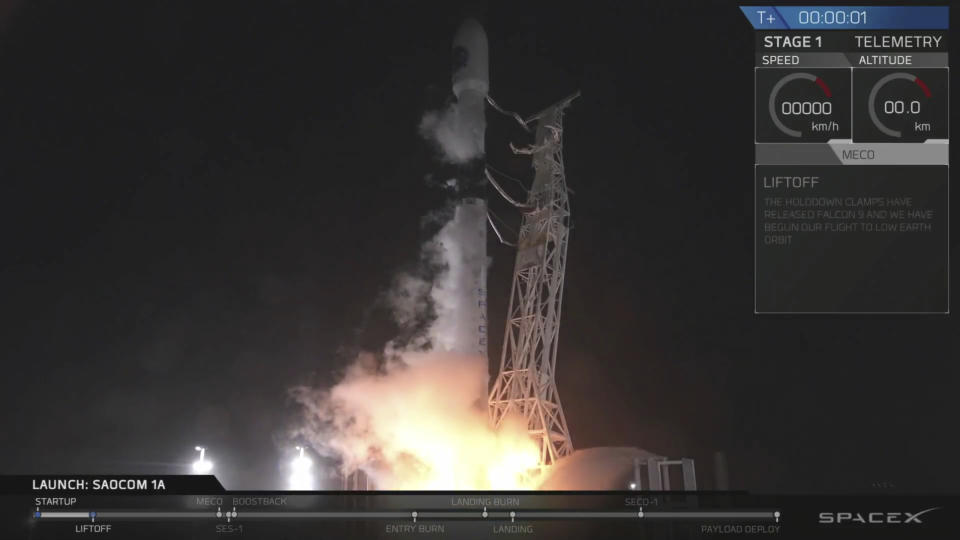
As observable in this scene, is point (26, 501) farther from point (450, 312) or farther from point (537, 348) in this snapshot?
point (537, 348)

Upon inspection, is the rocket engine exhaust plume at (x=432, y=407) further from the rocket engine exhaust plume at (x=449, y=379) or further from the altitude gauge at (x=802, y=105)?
the altitude gauge at (x=802, y=105)

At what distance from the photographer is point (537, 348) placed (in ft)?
58.6

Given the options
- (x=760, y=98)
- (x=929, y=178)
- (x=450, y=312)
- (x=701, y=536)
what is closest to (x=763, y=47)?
(x=760, y=98)

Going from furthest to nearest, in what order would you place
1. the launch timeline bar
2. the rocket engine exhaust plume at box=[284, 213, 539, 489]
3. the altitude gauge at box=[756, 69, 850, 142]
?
1. the rocket engine exhaust plume at box=[284, 213, 539, 489]
2. the altitude gauge at box=[756, 69, 850, 142]
3. the launch timeline bar

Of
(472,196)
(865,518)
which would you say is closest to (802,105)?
(865,518)

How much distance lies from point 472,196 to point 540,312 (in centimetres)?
303

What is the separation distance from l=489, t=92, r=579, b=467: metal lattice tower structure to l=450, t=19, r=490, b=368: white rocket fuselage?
3.75ft

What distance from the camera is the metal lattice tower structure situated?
1691 cm

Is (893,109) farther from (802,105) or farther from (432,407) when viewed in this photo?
(432,407)

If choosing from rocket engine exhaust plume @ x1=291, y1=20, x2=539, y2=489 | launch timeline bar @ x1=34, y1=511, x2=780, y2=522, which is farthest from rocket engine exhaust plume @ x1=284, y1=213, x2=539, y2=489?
launch timeline bar @ x1=34, y1=511, x2=780, y2=522

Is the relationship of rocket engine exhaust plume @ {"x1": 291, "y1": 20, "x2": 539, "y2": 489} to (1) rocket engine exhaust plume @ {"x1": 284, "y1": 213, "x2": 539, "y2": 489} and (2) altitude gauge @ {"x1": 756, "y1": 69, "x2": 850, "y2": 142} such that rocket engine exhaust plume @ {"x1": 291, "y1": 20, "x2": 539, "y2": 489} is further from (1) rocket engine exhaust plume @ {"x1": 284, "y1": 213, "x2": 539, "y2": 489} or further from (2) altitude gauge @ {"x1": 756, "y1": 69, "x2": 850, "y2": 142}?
(2) altitude gauge @ {"x1": 756, "y1": 69, "x2": 850, "y2": 142}
